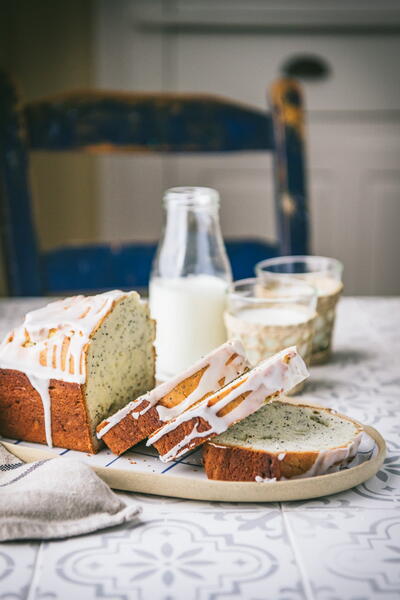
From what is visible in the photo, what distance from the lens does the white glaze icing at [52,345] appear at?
1000 millimetres

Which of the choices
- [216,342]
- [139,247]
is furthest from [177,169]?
[216,342]

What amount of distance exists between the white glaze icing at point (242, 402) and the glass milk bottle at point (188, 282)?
40 centimetres

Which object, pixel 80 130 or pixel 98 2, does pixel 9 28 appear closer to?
pixel 98 2

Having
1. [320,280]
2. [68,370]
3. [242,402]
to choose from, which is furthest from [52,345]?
[320,280]

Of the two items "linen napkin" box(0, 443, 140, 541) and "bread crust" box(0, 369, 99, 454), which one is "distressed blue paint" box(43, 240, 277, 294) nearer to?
"bread crust" box(0, 369, 99, 454)

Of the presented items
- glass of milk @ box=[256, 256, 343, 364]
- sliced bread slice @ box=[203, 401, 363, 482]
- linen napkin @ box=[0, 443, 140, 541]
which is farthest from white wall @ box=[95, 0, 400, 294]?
linen napkin @ box=[0, 443, 140, 541]

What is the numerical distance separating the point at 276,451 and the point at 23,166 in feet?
3.75

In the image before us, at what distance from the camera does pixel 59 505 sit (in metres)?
0.81

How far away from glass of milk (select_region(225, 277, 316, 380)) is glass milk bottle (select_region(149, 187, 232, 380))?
5 centimetres

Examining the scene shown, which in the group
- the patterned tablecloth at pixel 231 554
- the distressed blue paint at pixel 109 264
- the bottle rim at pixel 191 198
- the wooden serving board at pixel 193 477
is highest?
the bottle rim at pixel 191 198

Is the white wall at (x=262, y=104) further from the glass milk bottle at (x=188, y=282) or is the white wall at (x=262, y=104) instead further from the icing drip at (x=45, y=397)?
the icing drip at (x=45, y=397)

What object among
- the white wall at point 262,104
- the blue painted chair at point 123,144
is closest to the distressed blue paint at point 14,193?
the blue painted chair at point 123,144

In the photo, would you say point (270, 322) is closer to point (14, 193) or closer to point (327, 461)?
point (327, 461)

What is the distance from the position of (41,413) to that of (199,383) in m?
0.22
